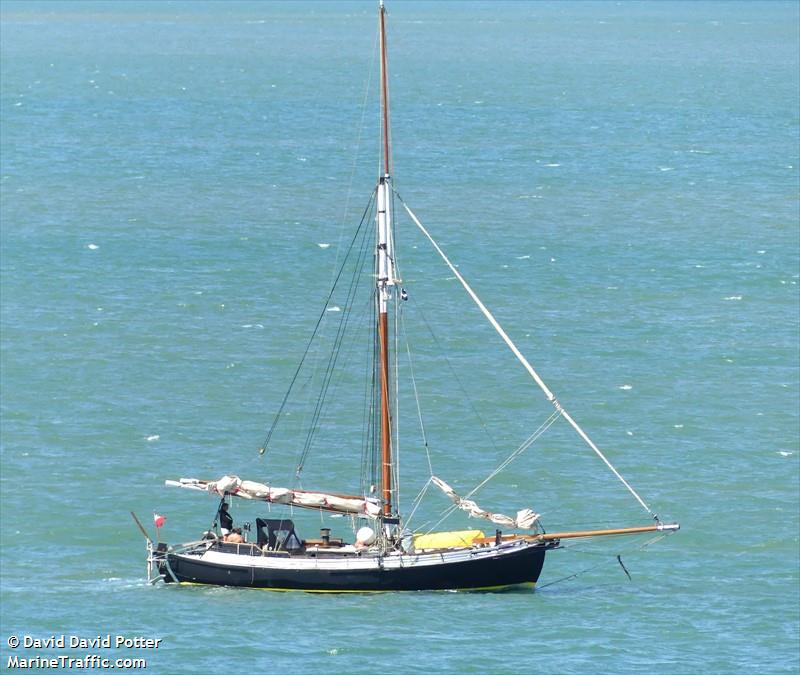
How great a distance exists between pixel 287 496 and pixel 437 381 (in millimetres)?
27762

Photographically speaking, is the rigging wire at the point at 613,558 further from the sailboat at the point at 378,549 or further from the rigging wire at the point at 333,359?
the rigging wire at the point at 333,359

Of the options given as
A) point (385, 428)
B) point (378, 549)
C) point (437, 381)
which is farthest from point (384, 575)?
point (437, 381)

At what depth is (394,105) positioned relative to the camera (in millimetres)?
198375

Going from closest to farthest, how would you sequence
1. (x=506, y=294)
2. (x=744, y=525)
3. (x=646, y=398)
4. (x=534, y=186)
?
(x=744, y=525), (x=646, y=398), (x=506, y=294), (x=534, y=186)

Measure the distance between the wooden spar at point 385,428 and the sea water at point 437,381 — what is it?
4.01 meters

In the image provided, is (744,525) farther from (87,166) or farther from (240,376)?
(87,166)

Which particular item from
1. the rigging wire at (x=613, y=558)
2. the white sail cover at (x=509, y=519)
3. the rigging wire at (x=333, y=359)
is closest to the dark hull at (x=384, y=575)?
the white sail cover at (x=509, y=519)

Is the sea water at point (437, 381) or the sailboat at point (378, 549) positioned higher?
the sailboat at point (378, 549)

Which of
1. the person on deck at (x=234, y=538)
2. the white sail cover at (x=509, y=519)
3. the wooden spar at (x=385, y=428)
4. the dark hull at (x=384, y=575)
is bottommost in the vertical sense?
the dark hull at (x=384, y=575)

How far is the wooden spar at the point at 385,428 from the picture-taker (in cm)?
6562

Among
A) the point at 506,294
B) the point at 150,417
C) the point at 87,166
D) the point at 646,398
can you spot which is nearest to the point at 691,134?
the point at 87,166

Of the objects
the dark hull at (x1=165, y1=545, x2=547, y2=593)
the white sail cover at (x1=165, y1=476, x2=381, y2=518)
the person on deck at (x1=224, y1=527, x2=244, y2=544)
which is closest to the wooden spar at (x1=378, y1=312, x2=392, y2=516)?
the white sail cover at (x1=165, y1=476, x2=381, y2=518)

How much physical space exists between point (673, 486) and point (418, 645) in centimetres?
2241

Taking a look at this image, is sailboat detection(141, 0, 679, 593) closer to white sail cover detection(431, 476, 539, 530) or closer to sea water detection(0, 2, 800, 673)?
white sail cover detection(431, 476, 539, 530)
